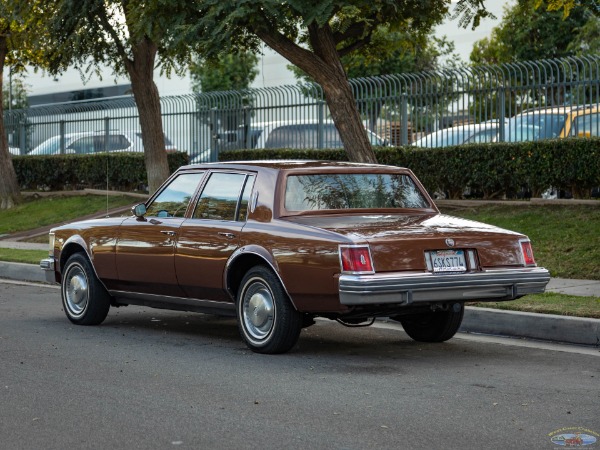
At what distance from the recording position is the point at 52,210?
2678cm

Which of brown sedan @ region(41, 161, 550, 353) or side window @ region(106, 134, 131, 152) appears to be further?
side window @ region(106, 134, 131, 152)

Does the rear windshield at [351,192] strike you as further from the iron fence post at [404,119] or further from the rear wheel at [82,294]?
the iron fence post at [404,119]

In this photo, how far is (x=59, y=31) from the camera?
66.2ft

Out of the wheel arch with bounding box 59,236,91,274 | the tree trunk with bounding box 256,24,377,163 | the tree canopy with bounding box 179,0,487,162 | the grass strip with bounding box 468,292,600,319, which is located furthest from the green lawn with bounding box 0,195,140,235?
the grass strip with bounding box 468,292,600,319

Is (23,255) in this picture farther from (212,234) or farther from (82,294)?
(212,234)

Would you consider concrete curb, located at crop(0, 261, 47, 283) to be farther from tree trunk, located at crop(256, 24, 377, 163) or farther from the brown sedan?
the brown sedan

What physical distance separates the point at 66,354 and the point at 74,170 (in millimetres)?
20141

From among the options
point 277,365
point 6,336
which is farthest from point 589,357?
point 6,336

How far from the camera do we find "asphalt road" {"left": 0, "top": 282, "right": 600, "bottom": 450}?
20.5 ft

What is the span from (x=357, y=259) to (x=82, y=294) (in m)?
3.85

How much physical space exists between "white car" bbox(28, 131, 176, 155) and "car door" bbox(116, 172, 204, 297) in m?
16.6

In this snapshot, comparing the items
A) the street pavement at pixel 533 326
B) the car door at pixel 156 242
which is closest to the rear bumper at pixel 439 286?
the street pavement at pixel 533 326

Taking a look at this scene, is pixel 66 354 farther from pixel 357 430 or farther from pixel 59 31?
pixel 59 31

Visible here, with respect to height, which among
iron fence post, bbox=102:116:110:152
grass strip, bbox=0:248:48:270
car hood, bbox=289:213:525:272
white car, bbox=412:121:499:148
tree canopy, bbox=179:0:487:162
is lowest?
grass strip, bbox=0:248:48:270
